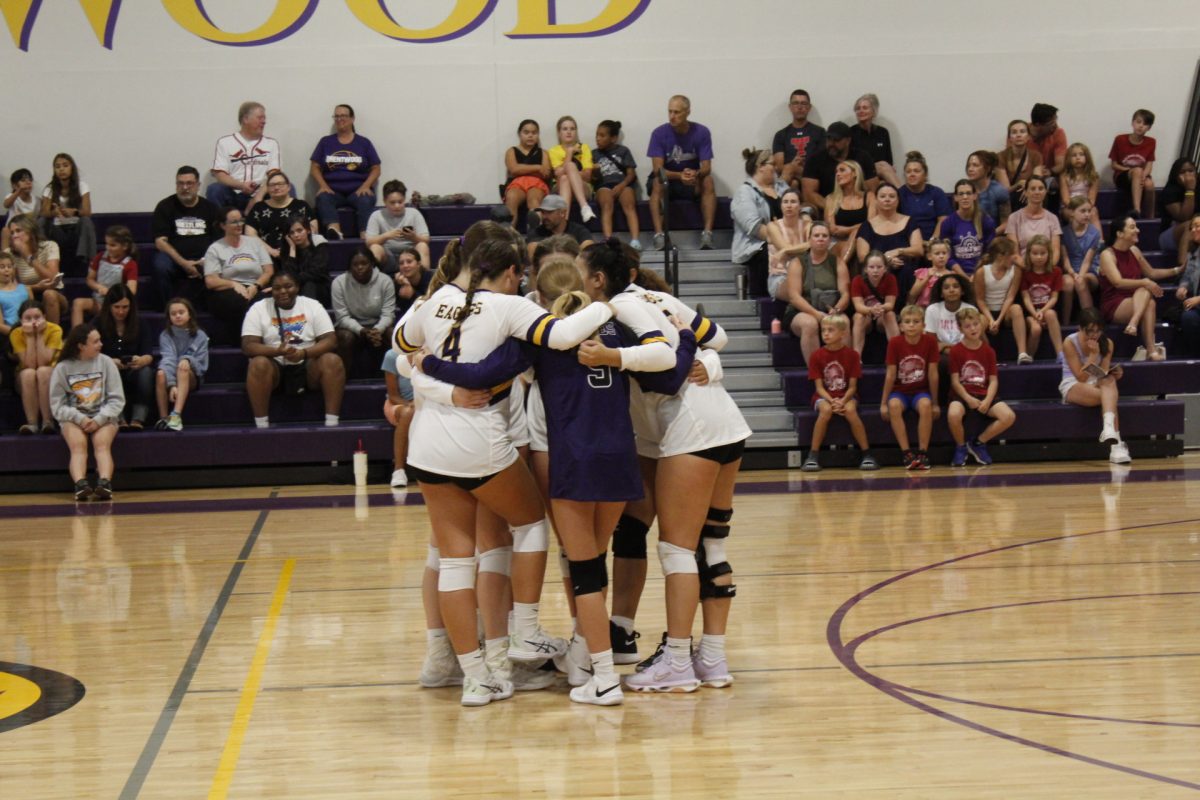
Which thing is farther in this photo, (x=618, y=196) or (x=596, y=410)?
(x=618, y=196)

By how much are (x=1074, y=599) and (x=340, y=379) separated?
6.79 metres

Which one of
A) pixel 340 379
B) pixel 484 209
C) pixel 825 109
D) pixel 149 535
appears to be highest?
pixel 825 109

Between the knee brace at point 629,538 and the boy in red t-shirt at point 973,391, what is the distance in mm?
6279

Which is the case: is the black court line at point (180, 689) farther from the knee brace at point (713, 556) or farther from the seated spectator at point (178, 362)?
the seated spectator at point (178, 362)

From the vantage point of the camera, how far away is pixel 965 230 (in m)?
12.5

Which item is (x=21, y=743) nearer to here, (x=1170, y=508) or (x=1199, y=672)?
(x=1199, y=672)

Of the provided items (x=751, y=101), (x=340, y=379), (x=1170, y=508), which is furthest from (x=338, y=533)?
(x=751, y=101)

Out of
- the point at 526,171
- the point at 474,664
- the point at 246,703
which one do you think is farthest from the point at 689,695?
the point at 526,171

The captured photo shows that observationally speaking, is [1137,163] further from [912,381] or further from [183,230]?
[183,230]

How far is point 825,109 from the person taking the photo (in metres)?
14.4

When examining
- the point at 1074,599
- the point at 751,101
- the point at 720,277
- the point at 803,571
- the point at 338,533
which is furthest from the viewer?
the point at 751,101

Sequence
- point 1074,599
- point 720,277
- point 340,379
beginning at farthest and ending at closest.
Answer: point 720,277 < point 340,379 < point 1074,599

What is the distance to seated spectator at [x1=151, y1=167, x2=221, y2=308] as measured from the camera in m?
12.4

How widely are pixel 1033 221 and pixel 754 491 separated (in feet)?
14.9
